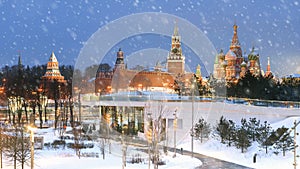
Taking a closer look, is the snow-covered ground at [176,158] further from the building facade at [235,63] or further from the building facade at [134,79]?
the building facade at [235,63]

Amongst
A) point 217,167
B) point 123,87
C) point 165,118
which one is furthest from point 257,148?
point 123,87

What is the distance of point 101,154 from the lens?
29125mm

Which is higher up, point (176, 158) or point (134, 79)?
point (134, 79)

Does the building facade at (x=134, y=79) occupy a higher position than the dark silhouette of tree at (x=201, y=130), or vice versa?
Result: the building facade at (x=134, y=79)

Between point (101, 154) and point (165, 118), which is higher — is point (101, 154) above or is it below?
below

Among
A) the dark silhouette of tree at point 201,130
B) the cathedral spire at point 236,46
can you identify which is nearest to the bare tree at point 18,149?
the dark silhouette of tree at point 201,130

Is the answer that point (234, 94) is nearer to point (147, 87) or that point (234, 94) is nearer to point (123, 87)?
point (123, 87)

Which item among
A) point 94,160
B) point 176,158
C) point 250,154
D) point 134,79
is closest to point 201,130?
point 176,158

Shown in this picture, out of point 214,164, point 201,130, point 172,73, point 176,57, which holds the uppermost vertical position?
point 176,57

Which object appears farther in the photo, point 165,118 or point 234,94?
point 234,94

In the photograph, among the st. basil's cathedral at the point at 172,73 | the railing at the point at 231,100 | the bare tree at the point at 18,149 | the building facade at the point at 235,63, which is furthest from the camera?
the building facade at the point at 235,63

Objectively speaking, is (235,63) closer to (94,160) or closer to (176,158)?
(176,158)

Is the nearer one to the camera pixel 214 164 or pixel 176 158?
pixel 214 164

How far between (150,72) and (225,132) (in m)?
47.9
